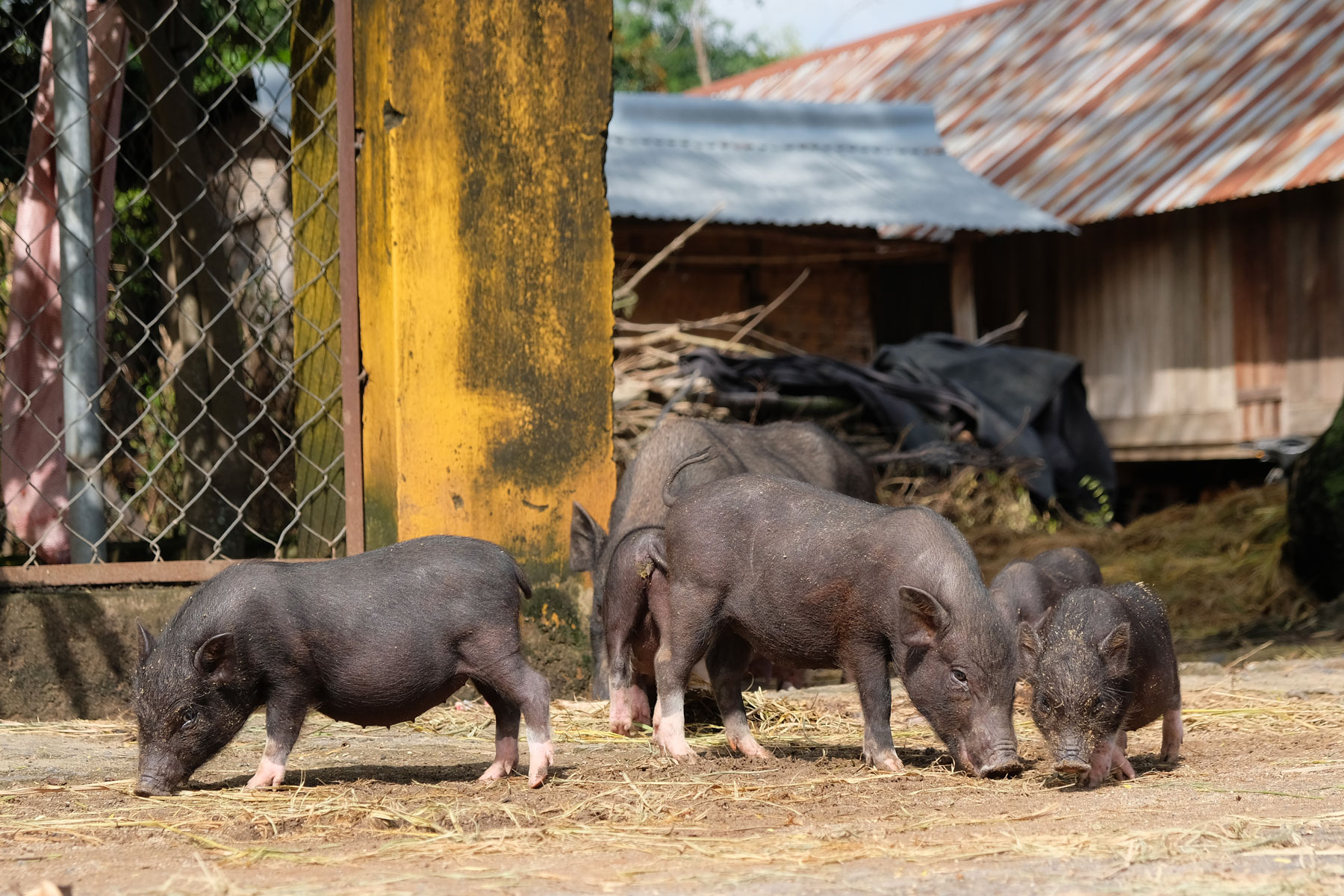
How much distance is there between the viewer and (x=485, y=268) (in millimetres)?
6012

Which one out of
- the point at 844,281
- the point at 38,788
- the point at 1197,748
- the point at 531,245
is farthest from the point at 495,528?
the point at 844,281

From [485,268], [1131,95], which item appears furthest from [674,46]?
[485,268]

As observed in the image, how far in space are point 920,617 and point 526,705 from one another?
1.21 m

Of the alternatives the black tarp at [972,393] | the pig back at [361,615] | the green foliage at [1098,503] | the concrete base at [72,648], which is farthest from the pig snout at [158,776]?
the green foliage at [1098,503]

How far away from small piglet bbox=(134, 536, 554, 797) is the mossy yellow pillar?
1536 mm

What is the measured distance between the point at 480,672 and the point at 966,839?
1.56m

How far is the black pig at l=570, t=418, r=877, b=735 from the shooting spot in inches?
202

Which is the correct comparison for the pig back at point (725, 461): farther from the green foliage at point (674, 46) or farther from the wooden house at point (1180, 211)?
the green foliage at point (674, 46)

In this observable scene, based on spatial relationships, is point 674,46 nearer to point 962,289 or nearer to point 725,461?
point 962,289

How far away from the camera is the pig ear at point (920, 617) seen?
170 inches

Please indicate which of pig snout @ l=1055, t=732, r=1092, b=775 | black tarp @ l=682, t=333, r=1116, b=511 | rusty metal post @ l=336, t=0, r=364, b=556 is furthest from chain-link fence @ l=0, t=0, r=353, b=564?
black tarp @ l=682, t=333, r=1116, b=511

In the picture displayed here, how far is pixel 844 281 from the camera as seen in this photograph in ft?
51.1

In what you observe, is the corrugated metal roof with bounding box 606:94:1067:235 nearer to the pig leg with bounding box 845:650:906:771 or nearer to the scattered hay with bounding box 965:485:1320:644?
the scattered hay with bounding box 965:485:1320:644

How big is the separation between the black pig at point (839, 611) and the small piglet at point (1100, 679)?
5.7 inches
